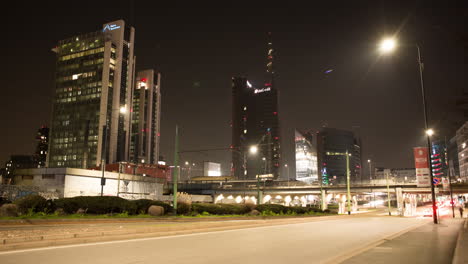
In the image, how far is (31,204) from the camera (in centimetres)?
2628

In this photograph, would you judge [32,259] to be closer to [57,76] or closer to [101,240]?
[101,240]

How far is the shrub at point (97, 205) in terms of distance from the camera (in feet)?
93.4

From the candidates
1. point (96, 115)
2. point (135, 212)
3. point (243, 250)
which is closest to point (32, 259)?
point (243, 250)

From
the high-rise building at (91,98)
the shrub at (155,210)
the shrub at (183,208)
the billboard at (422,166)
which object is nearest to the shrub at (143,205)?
the shrub at (155,210)

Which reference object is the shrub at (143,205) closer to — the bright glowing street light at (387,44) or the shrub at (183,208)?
the shrub at (183,208)

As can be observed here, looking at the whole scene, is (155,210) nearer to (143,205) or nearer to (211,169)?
(143,205)

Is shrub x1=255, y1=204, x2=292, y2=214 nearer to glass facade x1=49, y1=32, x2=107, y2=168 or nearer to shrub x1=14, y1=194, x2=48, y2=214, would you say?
shrub x1=14, y1=194, x2=48, y2=214

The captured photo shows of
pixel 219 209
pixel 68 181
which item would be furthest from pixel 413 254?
pixel 68 181

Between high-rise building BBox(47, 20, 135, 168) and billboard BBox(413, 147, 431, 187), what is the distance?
143484mm

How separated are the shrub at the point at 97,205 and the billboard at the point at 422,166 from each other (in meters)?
21.5

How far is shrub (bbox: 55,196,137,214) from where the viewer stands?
28469mm

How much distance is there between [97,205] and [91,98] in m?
141

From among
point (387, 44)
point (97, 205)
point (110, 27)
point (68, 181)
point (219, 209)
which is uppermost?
point (110, 27)

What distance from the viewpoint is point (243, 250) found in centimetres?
1338
